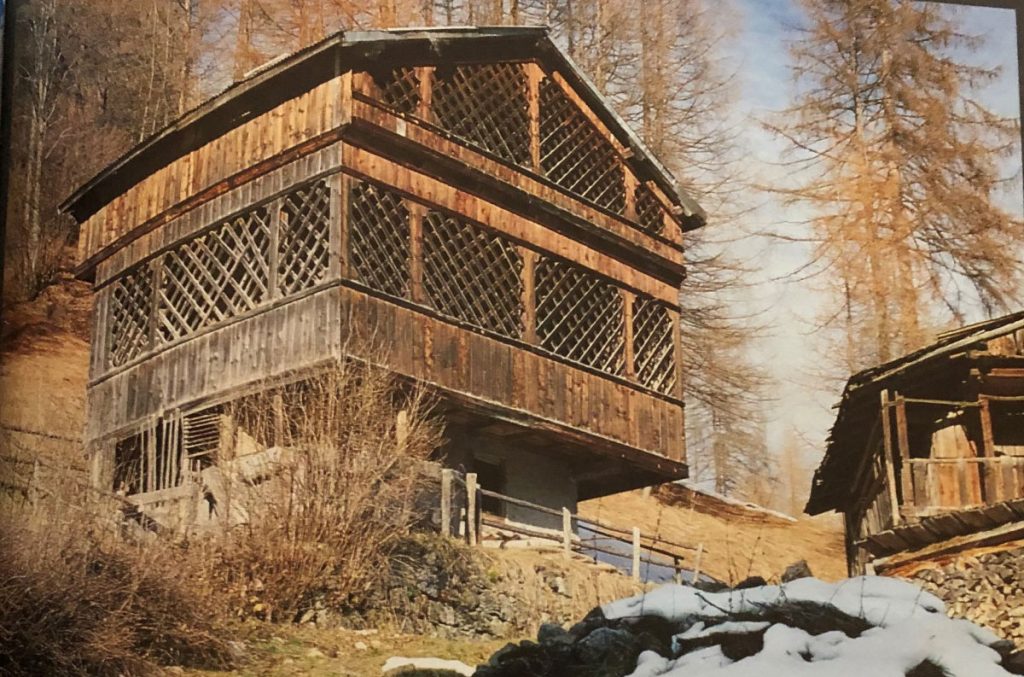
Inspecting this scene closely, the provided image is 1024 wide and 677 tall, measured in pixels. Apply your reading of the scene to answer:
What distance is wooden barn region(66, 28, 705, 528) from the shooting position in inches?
455

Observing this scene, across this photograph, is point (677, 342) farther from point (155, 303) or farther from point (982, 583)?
point (155, 303)

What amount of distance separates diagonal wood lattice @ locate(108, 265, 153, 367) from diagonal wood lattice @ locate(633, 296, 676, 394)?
4.03 metres

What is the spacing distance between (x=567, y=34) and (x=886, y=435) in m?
3.90

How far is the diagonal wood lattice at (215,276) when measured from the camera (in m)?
12.0

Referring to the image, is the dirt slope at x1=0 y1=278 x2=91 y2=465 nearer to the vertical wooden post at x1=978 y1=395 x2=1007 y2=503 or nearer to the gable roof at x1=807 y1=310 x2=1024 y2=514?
the gable roof at x1=807 y1=310 x2=1024 y2=514

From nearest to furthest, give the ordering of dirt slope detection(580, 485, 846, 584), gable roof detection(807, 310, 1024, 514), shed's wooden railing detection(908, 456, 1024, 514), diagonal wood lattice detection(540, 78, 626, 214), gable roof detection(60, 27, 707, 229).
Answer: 1. dirt slope detection(580, 485, 846, 584)
2. gable roof detection(807, 310, 1024, 514)
3. gable roof detection(60, 27, 707, 229)
4. shed's wooden railing detection(908, 456, 1024, 514)
5. diagonal wood lattice detection(540, 78, 626, 214)

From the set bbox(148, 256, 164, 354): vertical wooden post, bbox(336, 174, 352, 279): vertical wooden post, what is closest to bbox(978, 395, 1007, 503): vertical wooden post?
bbox(336, 174, 352, 279): vertical wooden post

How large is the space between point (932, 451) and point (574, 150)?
379 cm

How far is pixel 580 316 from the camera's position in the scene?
43.1 feet

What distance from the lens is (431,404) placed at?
11.6 metres

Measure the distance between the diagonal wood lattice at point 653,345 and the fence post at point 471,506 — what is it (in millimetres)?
2582

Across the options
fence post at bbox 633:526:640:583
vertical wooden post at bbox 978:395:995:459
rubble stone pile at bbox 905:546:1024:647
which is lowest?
rubble stone pile at bbox 905:546:1024:647

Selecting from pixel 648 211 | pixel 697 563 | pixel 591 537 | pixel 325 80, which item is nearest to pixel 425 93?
pixel 325 80

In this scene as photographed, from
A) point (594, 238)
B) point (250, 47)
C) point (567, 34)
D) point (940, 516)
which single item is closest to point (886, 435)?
point (940, 516)
